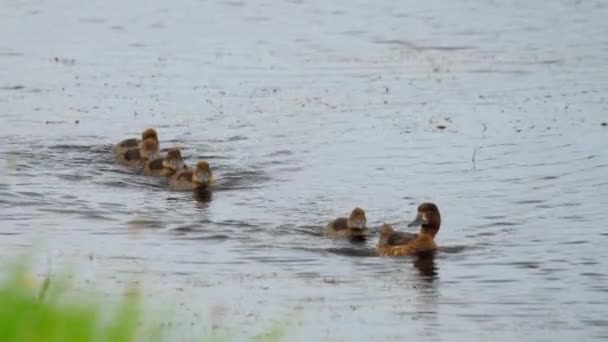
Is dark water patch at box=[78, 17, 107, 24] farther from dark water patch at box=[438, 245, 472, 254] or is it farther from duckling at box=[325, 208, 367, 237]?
dark water patch at box=[438, 245, 472, 254]

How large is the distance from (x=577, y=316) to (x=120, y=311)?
19.2ft

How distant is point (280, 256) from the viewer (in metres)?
14.2

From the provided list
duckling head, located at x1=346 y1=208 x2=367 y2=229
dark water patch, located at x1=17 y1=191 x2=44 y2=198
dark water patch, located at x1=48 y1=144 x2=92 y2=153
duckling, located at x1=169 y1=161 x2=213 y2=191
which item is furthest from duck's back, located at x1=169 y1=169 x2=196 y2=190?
duckling head, located at x1=346 y1=208 x2=367 y2=229

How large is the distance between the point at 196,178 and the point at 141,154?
1.13m

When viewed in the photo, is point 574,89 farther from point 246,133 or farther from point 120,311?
point 120,311

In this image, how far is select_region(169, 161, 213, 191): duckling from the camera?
17.4 m

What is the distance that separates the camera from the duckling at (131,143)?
61.0 feet

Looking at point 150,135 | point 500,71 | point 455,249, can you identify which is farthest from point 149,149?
point 500,71

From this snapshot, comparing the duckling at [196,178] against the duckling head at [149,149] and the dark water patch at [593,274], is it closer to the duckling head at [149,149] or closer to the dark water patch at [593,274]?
the duckling head at [149,149]

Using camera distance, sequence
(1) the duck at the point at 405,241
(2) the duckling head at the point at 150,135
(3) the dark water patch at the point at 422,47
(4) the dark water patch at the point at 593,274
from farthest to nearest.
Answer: (3) the dark water patch at the point at 422,47, (2) the duckling head at the point at 150,135, (1) the duck at the point at 405,241, (4) the dark water patch at the point at 593,274

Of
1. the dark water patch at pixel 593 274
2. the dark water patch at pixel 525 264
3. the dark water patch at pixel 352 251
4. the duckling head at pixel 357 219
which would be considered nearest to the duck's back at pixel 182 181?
the duckling head at pixel 357 219

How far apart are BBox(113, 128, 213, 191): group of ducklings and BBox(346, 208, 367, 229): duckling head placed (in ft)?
8.92

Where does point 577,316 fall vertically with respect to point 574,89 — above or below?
below

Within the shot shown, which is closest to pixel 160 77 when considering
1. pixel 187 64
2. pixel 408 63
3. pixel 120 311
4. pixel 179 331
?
pixel 187 64
